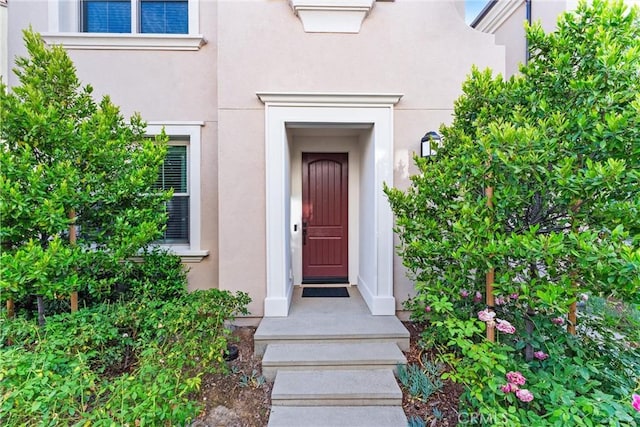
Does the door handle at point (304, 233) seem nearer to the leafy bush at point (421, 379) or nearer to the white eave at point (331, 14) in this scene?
the leafy bush at point (421, 379)

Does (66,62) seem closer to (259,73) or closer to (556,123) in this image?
(259,73)

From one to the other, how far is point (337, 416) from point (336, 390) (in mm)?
Answer: 203

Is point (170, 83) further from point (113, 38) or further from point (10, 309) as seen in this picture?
point (10, 309)

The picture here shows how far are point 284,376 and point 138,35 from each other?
15.7 feet

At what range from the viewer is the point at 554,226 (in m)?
2.35

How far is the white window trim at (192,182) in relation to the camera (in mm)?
4238

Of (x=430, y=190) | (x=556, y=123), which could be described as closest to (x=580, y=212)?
Answer: (x=556, y=123)

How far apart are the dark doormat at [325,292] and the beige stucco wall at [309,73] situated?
100cm

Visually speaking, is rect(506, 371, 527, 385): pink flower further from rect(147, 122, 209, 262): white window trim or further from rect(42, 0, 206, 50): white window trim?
rect(42, 0, 206, 50): white window trim

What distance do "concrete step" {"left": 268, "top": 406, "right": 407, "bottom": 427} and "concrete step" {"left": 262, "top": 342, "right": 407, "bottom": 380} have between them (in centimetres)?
38

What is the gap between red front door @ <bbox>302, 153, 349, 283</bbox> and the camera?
524cm

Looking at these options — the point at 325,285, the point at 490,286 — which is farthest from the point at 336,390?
the point at 325,285

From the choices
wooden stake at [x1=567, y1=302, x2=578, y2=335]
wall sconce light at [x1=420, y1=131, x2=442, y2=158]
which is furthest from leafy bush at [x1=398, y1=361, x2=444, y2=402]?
wall sconce light at [x1=420, y1=131, x2=442, y2=158]

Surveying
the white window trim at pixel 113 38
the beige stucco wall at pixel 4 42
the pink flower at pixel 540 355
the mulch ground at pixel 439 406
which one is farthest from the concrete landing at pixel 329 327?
the beige stucco wall at pixel 4 42
